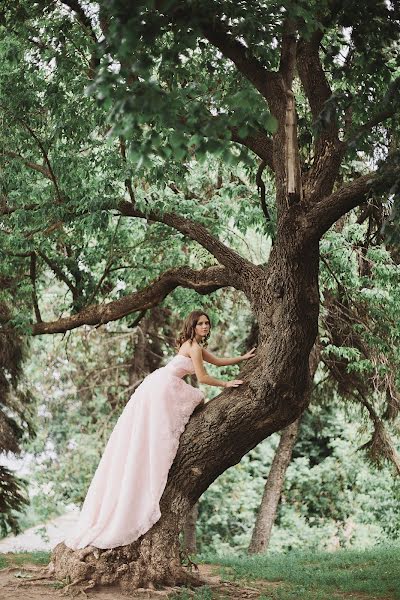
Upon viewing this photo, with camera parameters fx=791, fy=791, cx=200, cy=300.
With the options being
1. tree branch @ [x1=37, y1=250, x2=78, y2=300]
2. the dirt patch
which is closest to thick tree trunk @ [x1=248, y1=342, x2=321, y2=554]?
tree branch @ [x1=37, y1=250, x2=78, y2=300]

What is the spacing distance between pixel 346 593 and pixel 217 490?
11.4m

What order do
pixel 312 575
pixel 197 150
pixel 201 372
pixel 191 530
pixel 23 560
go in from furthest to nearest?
pixel 191 530, pixel 23 560, pixel 312 575, pixel 201 372, pixel 197 150

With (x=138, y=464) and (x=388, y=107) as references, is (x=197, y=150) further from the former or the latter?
(x=138, y=464)

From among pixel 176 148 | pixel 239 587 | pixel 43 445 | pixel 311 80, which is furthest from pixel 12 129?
pixel 43 445

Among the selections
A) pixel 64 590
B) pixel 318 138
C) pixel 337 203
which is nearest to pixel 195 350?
pixel 337 203

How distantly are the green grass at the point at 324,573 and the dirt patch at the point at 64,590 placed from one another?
0.26 metres

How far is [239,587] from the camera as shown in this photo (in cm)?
Answer: 755

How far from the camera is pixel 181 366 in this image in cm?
768

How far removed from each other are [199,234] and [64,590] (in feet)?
13.7

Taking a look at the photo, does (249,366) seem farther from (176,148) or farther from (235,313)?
(235,313)

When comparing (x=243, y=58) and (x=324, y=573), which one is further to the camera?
(x=324, y=573)

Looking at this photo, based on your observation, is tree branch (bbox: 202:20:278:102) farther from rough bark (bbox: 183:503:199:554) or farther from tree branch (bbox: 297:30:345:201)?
rough bark (bbox: 183:503:199:554)

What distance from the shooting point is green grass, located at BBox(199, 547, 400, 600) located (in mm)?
7656

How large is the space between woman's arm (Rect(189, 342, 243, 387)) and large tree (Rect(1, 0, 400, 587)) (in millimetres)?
127
